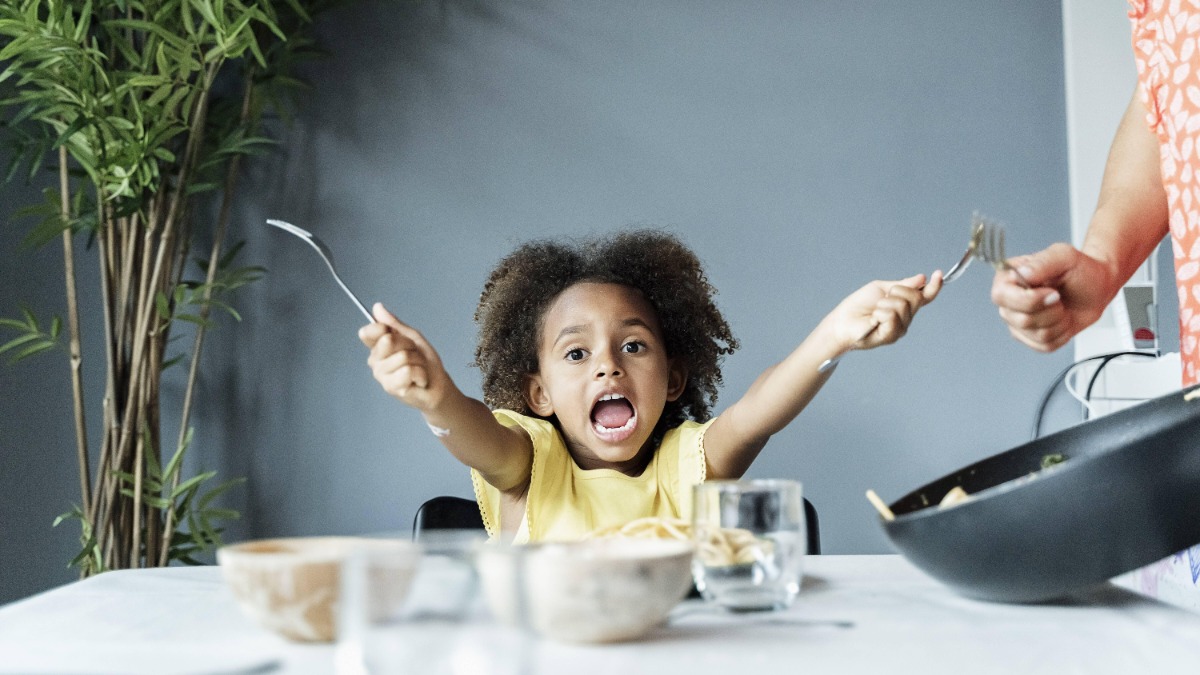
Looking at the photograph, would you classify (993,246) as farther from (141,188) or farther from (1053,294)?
(141,188)

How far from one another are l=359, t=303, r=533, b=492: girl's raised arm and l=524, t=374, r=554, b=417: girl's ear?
0.12 meters

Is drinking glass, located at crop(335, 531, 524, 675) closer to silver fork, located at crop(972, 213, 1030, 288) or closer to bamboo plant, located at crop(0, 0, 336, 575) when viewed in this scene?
silver fork, located at crop(972, 213, 1030, 288)

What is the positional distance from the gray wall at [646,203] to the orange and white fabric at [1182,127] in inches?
45.6

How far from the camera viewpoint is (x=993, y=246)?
93cm

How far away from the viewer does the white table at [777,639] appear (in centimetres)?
54

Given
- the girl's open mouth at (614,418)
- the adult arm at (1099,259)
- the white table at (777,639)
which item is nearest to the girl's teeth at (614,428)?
the girl's open mouth at (614,418)

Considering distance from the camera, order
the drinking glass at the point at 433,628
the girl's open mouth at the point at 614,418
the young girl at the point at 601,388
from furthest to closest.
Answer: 1. the girl's open mouth at the point at 614,418
2. the young girl at the point at 601,388
3. the drinking glass at the point at 433,628

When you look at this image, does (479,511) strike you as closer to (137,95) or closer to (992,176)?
(137,95)

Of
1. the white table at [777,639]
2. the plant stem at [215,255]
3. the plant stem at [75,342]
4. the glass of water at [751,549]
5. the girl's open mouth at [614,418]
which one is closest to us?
the white table at [777,639]

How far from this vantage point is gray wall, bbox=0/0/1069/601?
85.7 inches

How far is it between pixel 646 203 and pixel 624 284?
64 centimetres

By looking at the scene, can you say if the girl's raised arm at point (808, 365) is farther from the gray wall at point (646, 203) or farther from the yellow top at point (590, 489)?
the gray wall at point (646, 203)

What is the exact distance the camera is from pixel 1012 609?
673mm

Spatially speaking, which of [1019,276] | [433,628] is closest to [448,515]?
[1019,276]
